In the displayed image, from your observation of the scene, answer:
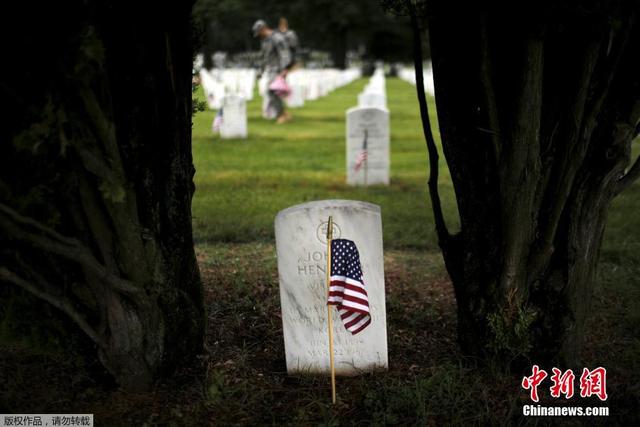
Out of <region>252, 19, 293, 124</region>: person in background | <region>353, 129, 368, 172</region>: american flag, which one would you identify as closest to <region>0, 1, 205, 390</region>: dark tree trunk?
<region>353, 129, 368, 172</region>: american flag

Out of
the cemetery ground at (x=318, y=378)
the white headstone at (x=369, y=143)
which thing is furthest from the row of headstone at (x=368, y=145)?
the cemetery ground at (x=318, y=378)

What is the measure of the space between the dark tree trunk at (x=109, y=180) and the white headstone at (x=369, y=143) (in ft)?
22.1

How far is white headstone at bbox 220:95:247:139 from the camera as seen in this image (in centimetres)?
1570

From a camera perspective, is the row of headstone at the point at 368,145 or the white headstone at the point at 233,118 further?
the white headstone at the point at 233,118

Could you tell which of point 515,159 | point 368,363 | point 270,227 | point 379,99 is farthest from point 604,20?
point 379,99

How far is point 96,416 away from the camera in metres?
3.81

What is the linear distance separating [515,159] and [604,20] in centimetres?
85

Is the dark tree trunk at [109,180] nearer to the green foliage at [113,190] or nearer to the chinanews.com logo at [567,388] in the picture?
the green foliage at [113,190]

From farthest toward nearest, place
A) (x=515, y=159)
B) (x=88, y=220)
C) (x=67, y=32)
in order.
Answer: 1. (x=515, y=159)
2. (x=88, y=220)
3. (x=67, y=32)

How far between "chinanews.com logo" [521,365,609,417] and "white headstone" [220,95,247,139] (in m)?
12.3

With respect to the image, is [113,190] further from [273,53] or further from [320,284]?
[273,53]

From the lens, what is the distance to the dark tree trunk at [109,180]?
129 inches

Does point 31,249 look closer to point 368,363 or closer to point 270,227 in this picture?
point 368,363

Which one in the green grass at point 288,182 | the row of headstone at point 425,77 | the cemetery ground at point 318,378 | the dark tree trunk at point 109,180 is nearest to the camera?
the dark tree trunk at point 109,180
